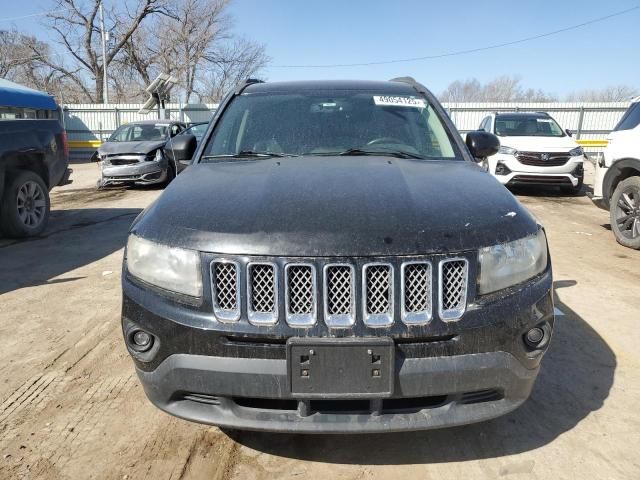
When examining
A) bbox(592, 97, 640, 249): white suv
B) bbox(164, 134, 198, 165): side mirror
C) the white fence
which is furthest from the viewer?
the white fence

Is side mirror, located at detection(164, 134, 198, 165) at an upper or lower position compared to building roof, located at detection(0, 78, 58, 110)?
lower

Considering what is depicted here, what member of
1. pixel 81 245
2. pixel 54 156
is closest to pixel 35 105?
pixel 54 156

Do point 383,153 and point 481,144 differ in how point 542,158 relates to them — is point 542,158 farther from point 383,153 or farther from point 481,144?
point 383,153

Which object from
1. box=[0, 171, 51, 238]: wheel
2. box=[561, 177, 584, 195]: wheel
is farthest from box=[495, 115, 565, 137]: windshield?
box=[0, 171, 51, 238]: wheel

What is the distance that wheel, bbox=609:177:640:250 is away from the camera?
5992mm

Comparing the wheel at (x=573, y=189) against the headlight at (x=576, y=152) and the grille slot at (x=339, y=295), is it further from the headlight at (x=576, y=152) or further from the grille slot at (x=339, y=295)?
the grille slot at (x=339, y=295)

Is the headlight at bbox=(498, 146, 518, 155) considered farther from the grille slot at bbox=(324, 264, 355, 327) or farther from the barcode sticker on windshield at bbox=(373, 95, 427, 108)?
the grille slot at bbox=(324, 264, 355, 327)

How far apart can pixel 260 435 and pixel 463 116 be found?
844 inches

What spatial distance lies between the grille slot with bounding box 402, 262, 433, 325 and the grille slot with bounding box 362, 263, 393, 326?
0.06m

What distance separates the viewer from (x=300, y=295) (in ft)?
5.84

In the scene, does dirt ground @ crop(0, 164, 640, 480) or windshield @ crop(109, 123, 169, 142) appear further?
windshield @ crop(109, 123, 169, 142)

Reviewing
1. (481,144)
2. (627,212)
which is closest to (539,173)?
(627,212)

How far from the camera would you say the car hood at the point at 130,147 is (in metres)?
11.3

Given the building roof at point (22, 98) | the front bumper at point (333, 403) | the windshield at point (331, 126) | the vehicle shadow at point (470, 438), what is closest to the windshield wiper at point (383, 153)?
the windshield at point (331, 126)
